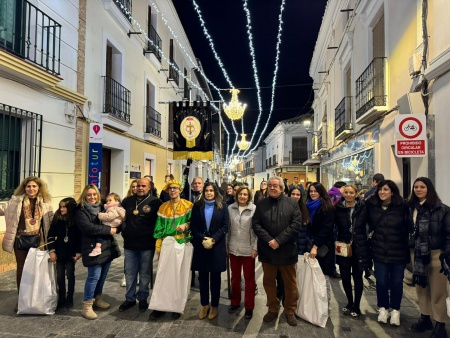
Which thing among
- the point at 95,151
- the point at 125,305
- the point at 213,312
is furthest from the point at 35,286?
the point at 95,151

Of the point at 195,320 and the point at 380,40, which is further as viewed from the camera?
the point at 380,40

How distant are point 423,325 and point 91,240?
3928 millimetres

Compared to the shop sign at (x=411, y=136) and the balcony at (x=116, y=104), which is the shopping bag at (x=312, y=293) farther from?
the balcony at (x=116, y=104)

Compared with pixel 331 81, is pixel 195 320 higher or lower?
lower

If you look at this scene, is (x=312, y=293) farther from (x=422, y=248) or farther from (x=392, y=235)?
(x=422, y=248)

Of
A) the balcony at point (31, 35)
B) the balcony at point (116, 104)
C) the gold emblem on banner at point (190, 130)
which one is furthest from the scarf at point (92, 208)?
the balcony at point (116, 104)

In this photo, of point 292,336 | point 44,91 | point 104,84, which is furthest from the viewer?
point 104,84

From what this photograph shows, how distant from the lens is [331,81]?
1437cm

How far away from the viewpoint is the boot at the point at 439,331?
312cm

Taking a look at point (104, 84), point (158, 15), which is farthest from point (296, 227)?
point (158, 15)

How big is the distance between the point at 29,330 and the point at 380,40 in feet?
31.4

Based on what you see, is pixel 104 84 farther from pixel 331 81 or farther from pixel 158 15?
pixel 331 81

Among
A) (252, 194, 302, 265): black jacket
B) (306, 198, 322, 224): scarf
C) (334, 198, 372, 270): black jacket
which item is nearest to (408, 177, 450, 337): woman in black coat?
(334, 198, 372, 270): black jacket

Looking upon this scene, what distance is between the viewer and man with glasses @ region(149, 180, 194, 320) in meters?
3.72
